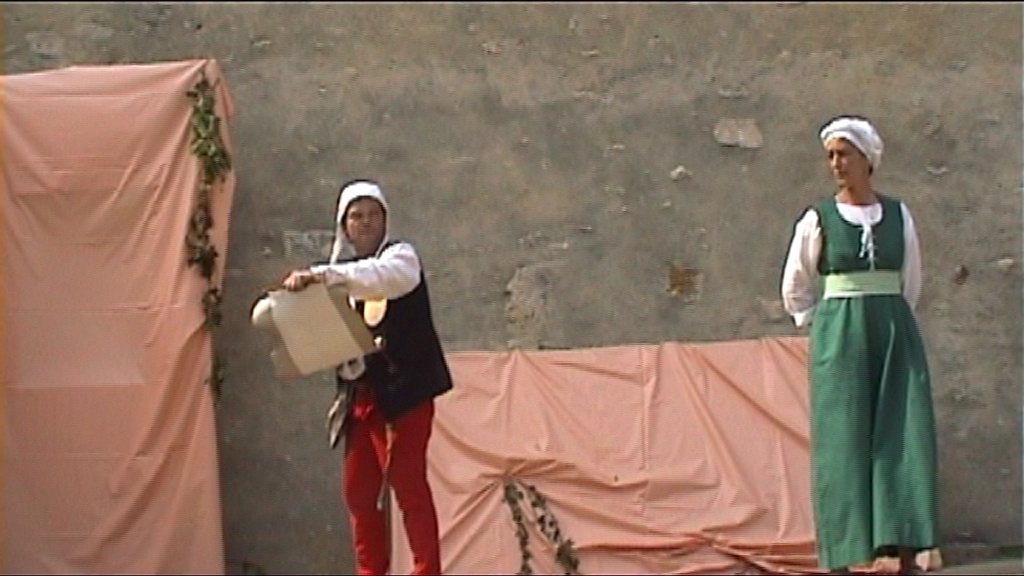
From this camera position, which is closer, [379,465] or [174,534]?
[379,465]

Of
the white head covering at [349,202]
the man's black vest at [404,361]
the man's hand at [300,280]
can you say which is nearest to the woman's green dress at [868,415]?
the man's black vest at [404,361]

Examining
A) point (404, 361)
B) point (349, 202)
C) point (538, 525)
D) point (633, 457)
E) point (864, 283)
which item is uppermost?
point (349, 202)

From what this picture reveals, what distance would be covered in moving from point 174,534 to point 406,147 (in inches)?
65.0

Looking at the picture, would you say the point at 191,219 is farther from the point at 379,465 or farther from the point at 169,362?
the point at 379,465

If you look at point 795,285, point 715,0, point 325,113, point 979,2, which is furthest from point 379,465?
point 979,2

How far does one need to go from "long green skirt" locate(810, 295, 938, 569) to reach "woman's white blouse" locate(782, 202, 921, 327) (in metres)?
0.10

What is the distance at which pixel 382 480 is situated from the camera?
4.38 meters

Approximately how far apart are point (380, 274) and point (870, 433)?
1309 millimetres

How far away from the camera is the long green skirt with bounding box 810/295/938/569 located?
162 inches

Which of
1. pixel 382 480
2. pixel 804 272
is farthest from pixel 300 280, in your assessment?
pixel 804 272

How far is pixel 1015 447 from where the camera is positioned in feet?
20.3

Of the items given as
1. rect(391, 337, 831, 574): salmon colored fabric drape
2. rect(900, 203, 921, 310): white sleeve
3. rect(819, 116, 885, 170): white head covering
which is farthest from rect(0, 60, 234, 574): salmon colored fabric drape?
rect(900, 203, 921, 310): white sleeve

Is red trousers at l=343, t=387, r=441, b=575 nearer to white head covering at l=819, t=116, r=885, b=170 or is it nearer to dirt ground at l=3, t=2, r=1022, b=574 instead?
white head covering at l=819, t=116, r=885, b=170

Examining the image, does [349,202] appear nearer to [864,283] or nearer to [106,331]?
[864,283]
